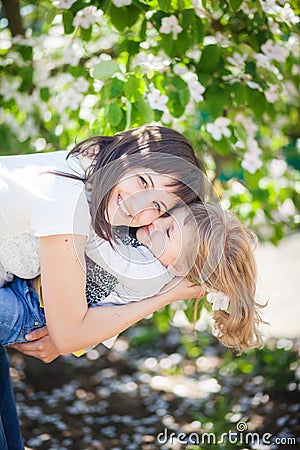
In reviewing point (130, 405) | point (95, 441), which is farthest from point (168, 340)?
point (95, 441)

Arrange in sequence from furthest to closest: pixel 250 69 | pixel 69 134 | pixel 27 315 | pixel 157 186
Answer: pixel 69 134
pixel 250 69
pixel 27 315
pixel 157 186

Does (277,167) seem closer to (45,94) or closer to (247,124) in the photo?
(247,124)

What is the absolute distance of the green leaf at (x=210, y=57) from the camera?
233cm

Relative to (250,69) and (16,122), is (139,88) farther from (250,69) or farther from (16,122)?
(16,122)

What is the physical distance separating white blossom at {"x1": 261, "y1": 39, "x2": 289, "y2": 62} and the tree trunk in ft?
3.21

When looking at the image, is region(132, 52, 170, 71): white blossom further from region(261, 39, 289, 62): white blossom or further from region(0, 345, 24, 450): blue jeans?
region(0, 345, 24, 450): blue jeans

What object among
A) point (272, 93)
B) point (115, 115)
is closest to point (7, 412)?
point (115, 115)

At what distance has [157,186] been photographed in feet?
5.33

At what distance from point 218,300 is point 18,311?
456 mm

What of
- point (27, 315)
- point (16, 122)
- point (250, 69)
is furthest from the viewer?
point (16, 122)

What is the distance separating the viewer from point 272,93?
7.97 ft

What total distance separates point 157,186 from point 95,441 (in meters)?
1.47

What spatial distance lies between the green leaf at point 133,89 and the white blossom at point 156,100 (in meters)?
0.06

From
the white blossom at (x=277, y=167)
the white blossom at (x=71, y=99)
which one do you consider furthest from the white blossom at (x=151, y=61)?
the white blossom at (x=277, y=167)
